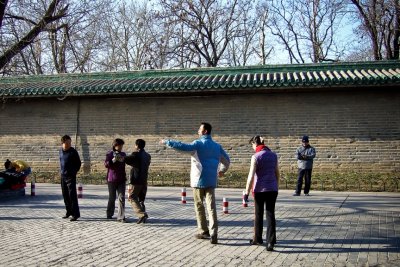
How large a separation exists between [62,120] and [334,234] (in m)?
12.8

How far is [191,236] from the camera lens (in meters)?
7.85

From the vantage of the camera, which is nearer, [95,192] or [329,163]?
[95,192]

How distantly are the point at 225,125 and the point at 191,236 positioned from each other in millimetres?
8944

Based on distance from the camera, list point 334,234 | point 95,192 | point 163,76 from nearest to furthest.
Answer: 1. point 334,234
2. point 95,192
3. point 163,76

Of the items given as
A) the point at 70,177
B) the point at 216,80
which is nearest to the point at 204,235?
the point at 70,177

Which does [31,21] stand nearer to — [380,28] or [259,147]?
[259,147]

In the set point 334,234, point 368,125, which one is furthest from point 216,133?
point 334,234

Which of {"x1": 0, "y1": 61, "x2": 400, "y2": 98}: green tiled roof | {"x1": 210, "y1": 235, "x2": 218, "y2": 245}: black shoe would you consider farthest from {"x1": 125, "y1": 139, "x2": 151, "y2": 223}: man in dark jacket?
{"x1": 0, "y1": 61, "x2": 400, "y2": 98}: green tiled roof

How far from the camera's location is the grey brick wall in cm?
1548

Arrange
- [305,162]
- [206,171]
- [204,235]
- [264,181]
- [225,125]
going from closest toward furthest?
[264,181]
[206,171]
[204,235]
[305,162]
[225,125]

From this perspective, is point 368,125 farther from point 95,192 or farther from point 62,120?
point 62,120

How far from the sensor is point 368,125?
1548 centimetres

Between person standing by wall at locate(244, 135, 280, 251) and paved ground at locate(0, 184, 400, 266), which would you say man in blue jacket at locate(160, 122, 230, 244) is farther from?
person standing by wall at locate(244, 135, 280, 251)

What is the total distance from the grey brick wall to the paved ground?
12.8ft
